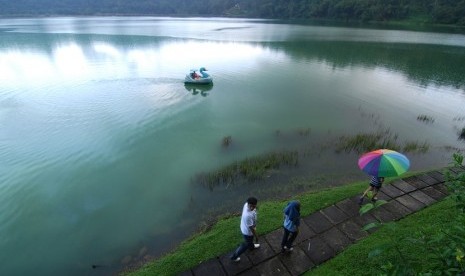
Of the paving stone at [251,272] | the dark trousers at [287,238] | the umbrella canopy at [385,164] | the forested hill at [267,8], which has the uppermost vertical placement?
the forested hill at [267,8]

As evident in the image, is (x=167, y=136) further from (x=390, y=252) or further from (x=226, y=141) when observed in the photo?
(x=390, y=252)

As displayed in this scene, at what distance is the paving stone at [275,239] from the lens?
25.1 feet

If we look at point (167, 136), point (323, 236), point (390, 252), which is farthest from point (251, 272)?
point (167, 136)

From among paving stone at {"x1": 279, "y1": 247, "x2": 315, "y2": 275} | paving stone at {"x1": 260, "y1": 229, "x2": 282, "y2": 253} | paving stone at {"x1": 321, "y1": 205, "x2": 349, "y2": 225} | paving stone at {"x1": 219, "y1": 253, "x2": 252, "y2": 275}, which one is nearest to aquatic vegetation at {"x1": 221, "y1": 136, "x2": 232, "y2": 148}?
paving stone at {"x1": 321, "y1": 205, "x2": 349, "y2": 225}

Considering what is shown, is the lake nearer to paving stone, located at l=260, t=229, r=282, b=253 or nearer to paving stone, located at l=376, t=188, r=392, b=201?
paving stone, located at l=376, t=188, r=392, b=201

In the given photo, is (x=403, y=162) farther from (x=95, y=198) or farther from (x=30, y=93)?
(x=30, y=93)

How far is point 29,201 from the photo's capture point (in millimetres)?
11953

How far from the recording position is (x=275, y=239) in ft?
26.1

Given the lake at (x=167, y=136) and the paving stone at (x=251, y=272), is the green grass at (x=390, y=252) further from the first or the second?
the lake at (x=167, y=136)

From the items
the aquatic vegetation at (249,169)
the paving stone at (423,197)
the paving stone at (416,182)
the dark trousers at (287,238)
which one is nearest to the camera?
the dark trousers at (287,238)

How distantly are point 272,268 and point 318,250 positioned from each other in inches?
57.1

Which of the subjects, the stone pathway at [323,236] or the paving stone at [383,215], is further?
the paving stone at [383,215]

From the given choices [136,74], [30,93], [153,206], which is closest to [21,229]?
[153,206]

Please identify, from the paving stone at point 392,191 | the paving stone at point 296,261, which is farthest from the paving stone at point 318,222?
the paving stone at point 392,191
